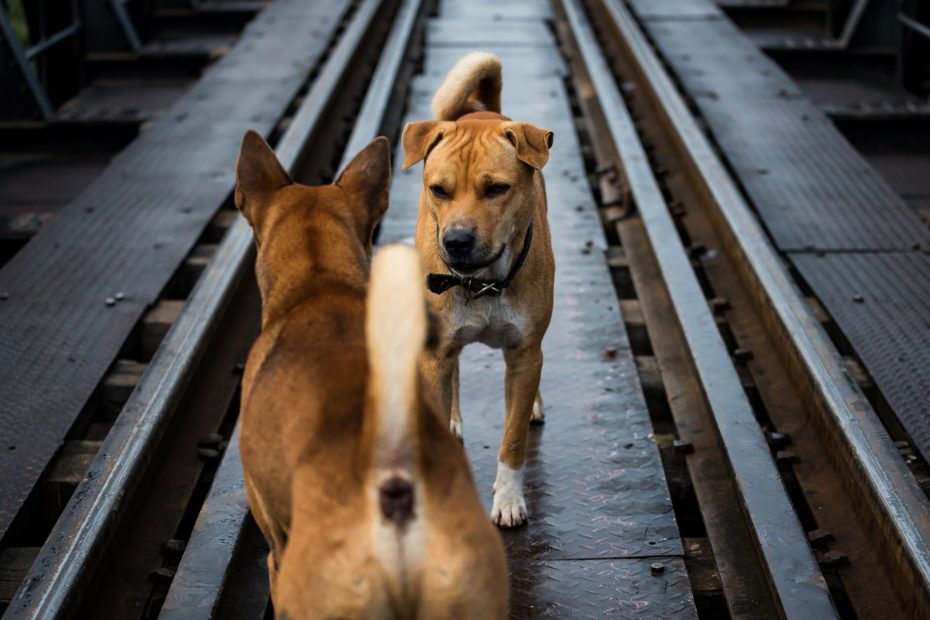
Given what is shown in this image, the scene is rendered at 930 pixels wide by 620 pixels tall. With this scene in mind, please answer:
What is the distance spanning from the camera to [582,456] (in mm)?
5238

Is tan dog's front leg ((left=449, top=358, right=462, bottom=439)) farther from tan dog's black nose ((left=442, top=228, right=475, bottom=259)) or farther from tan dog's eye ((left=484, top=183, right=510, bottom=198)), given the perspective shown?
tan dog's eye ((left=484, top=183, right=510, bottom=198))

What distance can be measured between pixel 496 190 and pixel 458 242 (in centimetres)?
25

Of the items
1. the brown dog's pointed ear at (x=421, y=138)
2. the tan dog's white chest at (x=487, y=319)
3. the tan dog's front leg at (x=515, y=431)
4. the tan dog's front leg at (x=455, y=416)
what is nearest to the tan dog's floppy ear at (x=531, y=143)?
the brown dog's pointed ear at (x=421, y=138)

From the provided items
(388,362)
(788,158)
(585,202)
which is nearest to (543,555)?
(388,362)

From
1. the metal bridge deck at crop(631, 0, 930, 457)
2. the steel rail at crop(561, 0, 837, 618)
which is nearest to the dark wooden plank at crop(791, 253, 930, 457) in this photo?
the metal bridge deck at crop(631, 0, 930, 457)

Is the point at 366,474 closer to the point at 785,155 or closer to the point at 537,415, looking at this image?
the point at 537,415

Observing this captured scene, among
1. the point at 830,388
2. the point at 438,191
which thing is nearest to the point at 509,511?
the point at 438,191

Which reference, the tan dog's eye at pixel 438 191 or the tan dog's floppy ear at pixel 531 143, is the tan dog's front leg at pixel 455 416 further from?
the tan dog's floppy ear at pixel 531 143

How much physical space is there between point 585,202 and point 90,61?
231 inches

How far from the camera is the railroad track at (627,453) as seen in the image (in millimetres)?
4238

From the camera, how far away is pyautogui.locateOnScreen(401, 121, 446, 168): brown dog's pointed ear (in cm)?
479

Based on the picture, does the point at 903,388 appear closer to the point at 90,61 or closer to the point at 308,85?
the point at 308,85

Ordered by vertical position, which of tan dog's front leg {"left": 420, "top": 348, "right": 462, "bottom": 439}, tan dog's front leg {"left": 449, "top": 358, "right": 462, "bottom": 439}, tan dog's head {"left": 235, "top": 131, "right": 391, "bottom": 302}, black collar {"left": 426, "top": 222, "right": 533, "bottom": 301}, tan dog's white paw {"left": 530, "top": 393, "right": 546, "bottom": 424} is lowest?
tan dog's white paw {"left": 530, "top": 393, "right": 546, "bottom": 424}

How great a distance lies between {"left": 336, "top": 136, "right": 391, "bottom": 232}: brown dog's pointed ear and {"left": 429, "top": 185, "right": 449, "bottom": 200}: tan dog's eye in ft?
2.38
